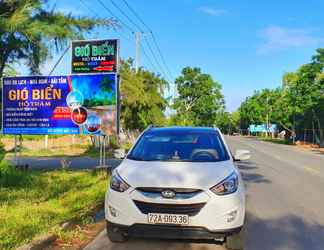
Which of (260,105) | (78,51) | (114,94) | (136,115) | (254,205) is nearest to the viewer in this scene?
(254,205)

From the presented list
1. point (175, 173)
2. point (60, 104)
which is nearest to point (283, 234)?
point (175, 173)

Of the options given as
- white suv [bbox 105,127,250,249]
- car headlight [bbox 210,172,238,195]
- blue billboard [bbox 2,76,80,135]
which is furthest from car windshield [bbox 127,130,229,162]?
blue billboard [bbox 2,76,80,135]

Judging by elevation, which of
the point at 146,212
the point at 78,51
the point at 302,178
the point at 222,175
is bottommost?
the point at 302,178

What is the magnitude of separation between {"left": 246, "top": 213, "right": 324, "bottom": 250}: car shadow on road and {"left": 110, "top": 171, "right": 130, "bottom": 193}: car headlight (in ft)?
6.03

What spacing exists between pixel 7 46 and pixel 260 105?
89004 mm

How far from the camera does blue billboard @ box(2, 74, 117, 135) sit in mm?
14180

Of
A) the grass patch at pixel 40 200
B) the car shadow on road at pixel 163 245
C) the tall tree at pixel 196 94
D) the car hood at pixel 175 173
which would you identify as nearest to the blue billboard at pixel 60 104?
the grass patch at pixel 40 200

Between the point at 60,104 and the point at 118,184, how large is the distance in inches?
368

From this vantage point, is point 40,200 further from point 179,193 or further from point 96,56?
point 96,56

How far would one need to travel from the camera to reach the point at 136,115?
115 feet

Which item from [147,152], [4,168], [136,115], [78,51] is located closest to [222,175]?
[147,152]

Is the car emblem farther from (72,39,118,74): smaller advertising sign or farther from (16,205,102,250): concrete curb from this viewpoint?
(72,39,118,74): smaller advertising sign

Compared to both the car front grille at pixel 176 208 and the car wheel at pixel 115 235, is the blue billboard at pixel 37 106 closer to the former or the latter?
the car wheel at pixel 115 235

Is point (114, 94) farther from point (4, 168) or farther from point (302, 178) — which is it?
point (302, 178)
